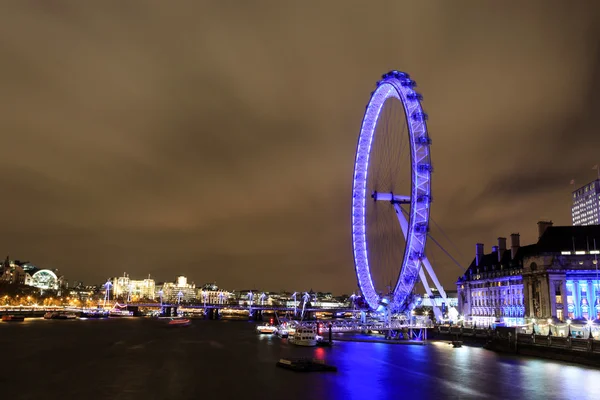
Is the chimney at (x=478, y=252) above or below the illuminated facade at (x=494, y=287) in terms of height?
above

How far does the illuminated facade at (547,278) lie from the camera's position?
8744cm

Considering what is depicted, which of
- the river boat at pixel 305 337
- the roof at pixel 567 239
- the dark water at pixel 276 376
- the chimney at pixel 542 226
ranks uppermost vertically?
the chimney at pixel 542 226

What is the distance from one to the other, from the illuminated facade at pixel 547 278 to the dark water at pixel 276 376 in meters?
25.5

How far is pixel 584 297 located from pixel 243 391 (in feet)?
223

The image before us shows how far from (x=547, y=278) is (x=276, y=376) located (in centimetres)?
5907

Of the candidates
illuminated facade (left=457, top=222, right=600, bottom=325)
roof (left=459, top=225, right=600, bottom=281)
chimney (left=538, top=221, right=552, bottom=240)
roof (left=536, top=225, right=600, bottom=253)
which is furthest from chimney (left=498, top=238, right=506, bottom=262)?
roof (left=536, top=225, right=600, bottom=253)

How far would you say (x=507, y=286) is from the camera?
106438 mm

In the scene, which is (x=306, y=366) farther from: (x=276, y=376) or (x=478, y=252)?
(x=478, y=252)

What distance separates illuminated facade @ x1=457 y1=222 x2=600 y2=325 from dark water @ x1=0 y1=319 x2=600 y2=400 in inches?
1002

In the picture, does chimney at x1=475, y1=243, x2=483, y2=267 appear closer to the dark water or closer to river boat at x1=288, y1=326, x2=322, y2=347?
the dark water

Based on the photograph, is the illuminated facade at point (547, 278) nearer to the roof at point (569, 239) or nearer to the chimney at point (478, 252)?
the roof at point (569, 239)

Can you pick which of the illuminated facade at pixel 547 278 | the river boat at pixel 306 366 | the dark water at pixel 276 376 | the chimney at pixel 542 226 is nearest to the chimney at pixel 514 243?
the illuminated facade at pixel 547 278

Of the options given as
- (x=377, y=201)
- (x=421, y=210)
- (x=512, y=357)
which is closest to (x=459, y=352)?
(x=512, y=357)

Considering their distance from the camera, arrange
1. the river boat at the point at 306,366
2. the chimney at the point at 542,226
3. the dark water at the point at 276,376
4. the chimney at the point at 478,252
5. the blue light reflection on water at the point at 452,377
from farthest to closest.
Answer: the chimney at the point at 478,252 → the chimney at the point at 542,226 → the river boat at the point at 306,366 → the blue light reflection on water at the point at 452,377 → the dark water at the point at 276,376
